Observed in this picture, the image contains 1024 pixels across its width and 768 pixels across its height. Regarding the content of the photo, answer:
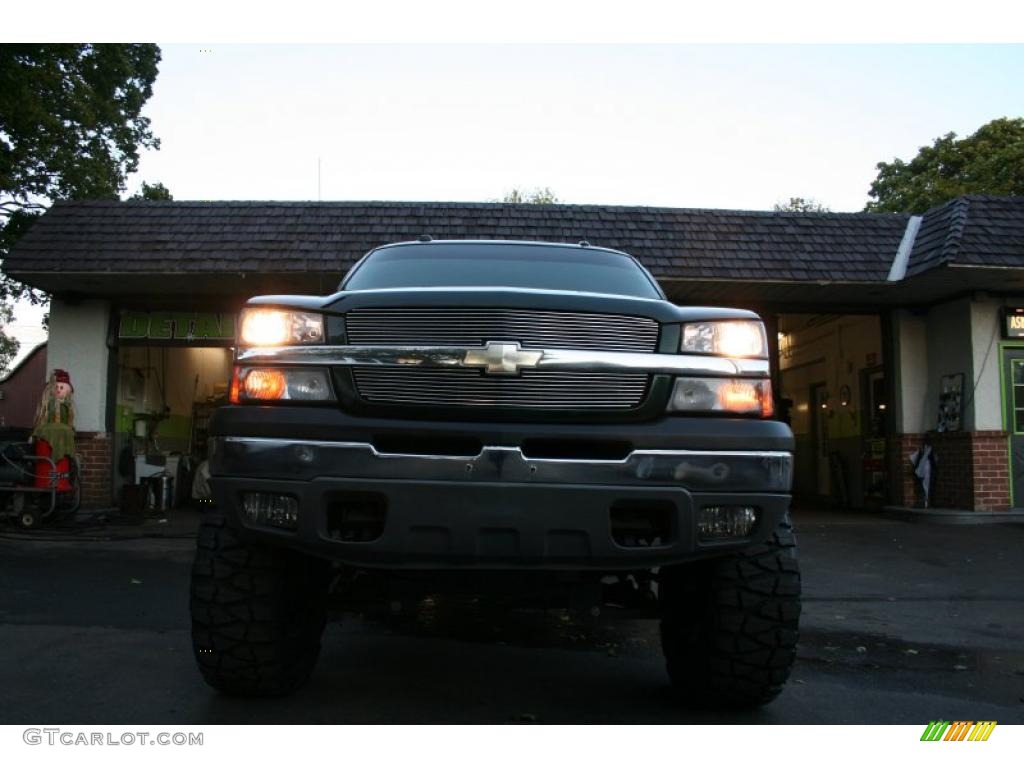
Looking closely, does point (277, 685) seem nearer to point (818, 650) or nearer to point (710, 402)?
point (710, 402)

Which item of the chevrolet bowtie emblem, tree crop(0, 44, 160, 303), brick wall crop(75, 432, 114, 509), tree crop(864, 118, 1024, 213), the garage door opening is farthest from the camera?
tree crop(864, 118, 1024, 213)

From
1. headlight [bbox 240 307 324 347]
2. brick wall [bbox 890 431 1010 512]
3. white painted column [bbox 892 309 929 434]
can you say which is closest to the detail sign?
white painted column [bbox 892 309 929 434]

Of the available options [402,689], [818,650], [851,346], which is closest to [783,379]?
[851,346]

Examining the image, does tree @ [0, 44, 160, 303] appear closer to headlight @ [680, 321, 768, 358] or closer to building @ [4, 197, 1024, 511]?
building @ [4, 197, 1024, 511]

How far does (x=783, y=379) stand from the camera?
1714 cm

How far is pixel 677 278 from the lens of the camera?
10547 millimetres

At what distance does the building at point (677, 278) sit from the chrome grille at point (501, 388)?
7847mm

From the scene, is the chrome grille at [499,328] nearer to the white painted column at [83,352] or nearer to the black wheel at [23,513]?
the black wheel at [23,513]

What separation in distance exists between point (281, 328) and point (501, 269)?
148 cm

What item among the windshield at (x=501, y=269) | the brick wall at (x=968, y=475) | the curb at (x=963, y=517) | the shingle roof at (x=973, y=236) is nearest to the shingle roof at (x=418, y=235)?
the shingle roof at (x=973, y=236)

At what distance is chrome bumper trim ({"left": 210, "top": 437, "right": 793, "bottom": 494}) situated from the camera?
8.57 feet

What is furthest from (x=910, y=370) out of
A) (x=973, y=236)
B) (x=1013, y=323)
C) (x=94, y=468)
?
(x=94, y=468)

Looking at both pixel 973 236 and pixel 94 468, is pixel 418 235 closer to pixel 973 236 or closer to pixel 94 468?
pixel 94 468

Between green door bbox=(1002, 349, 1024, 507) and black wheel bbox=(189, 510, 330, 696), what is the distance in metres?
10.5
